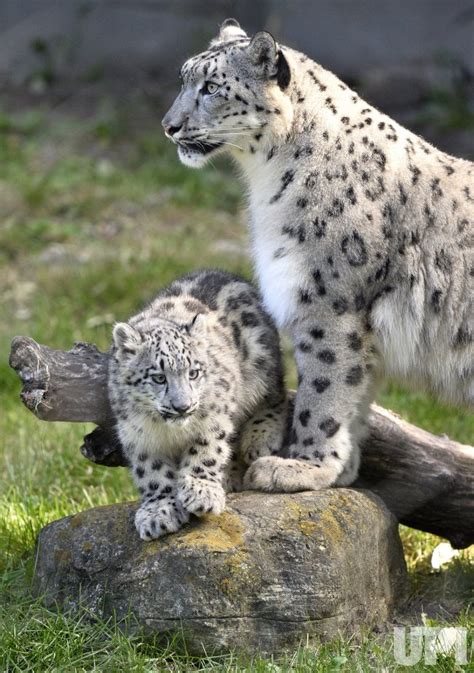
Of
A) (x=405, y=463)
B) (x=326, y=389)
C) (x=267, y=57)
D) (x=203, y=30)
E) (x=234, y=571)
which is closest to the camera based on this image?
(x=234, y=571)

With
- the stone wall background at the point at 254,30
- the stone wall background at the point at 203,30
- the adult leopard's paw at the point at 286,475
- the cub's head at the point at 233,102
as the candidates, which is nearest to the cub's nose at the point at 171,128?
the cub's head at the point at 233,102

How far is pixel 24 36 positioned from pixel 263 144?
1289 centimetres

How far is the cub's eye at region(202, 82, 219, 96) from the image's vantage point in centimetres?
702

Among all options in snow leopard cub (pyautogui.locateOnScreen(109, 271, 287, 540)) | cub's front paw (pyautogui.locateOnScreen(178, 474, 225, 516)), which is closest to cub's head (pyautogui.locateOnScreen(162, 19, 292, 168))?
snow leopard cub (pyautogui.locateOnScreen(109, 271, 287, 540))

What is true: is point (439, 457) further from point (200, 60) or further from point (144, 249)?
point (144, 249)

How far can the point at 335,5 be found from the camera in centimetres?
1834

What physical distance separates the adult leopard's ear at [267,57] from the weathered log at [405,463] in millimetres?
1948

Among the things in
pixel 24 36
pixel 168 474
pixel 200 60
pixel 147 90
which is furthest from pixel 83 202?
pixel 168 474

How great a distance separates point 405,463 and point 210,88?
102 inches

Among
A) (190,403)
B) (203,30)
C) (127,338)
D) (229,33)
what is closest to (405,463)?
(190,403)

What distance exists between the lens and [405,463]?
733 centimetres

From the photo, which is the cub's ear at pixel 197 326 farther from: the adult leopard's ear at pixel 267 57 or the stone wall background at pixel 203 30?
the stone wall background at pixel 203 30

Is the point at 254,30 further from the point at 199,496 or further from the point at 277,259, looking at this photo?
the point at 199,496

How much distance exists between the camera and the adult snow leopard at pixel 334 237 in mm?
6855
